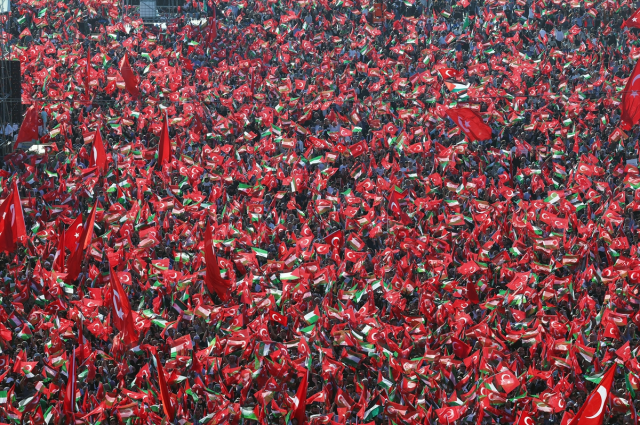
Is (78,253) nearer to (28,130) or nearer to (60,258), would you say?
(60,258)

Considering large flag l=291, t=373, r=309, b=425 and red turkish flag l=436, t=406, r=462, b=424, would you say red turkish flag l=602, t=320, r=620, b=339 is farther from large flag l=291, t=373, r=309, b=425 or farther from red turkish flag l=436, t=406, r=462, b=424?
large flag l=291, t=373, r=309, b=425

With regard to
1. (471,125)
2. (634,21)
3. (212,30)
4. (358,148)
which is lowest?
(358,148)

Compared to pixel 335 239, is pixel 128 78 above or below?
above

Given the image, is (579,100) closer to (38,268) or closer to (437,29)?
(437,29)

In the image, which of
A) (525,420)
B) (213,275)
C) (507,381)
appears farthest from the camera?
(213,275)

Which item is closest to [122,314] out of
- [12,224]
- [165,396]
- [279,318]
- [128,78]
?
[165,396]

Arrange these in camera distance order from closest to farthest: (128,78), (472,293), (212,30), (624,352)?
1. (624,352)
2. (472,293)
3. (128,78)
4. (212,30)

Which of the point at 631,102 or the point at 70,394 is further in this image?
the point at 631,102
